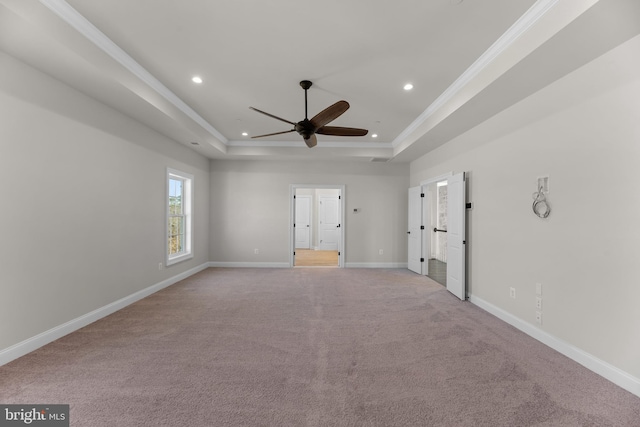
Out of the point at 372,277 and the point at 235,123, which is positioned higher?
the point at 235,123

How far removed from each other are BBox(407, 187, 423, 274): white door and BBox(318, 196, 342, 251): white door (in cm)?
363

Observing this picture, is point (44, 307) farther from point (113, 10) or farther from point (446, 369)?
point (446, 369)

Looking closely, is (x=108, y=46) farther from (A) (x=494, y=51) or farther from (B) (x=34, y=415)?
(A) (x=494, y=51)

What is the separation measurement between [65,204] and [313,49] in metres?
2.98

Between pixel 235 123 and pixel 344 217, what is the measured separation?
323 cm

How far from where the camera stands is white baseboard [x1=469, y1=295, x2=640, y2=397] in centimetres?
202

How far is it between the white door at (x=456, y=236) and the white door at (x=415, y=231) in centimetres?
134

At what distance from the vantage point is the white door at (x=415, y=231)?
19.5 feet

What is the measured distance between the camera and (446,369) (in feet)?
7.37

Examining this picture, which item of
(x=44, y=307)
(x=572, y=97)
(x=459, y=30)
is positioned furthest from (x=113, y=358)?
(x=572, y=97)

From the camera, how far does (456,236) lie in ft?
14.2

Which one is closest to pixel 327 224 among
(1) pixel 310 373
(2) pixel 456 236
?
(2) pixel 456 236

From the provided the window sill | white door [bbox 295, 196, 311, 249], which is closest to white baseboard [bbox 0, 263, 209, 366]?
the window sill

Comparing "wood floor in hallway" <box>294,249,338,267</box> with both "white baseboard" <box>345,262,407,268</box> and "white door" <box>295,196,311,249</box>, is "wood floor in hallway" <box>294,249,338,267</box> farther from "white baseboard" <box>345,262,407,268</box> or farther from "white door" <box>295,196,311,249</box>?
"white baseboard" <box>345,262,407,268</box>
